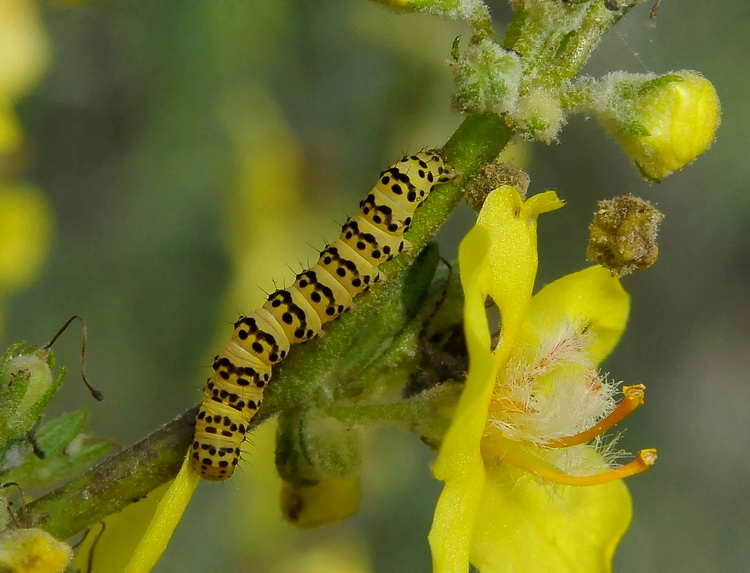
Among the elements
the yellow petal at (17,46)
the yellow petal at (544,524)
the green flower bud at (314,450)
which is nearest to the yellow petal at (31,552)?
the green flower bud at (314,450)

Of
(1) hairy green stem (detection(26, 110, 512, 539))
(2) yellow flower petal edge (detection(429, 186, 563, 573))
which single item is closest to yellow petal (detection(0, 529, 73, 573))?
(1) hairy green stem (detection(26, 110, 512, 539))

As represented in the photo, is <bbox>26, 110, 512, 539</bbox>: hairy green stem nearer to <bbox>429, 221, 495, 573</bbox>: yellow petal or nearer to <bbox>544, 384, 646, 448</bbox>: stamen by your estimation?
<bbox>429, 221, 495, 573</bbox>: yellow petal

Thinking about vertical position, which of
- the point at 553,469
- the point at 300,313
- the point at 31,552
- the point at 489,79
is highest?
the point at 489,79

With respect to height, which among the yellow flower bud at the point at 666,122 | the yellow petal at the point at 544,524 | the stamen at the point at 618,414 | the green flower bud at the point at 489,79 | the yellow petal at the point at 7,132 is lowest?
the yellow petal at the point at 7,132

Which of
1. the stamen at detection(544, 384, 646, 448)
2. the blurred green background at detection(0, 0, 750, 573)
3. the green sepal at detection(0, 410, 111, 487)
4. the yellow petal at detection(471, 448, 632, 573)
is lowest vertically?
the blurred green background at detection(0, 0, 750, 573)

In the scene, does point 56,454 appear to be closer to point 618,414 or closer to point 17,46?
point 618,414

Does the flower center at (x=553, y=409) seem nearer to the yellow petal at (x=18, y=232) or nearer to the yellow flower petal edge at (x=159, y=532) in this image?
the yellow flower petal edge at (x=159, y=532)

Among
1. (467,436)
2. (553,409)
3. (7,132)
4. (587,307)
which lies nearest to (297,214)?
(7,132)
